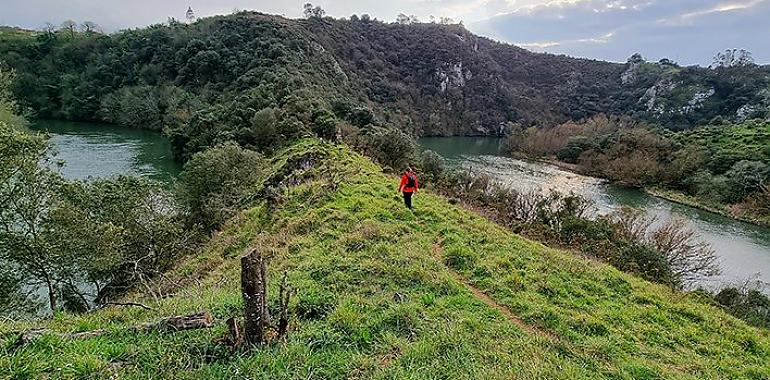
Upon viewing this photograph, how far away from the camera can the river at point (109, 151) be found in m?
44.2

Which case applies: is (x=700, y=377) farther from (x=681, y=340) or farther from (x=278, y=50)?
(x=278, y=50)

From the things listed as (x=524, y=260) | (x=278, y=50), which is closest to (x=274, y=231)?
(x=524, y=260)

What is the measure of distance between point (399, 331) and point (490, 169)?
60.4 meters

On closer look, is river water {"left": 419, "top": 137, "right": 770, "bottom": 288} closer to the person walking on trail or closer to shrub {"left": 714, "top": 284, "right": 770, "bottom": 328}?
shrub {"left": 714, "top": 284, "right": 770, "bottom": 328}

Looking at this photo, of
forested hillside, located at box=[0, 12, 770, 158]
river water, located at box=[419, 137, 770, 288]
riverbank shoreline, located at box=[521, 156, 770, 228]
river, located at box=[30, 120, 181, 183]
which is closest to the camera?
river water, located at box=[419, 137, 770, 288]

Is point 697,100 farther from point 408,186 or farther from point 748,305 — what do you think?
point 408,186

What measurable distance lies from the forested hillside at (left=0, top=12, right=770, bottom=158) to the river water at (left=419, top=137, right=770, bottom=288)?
18.9 m

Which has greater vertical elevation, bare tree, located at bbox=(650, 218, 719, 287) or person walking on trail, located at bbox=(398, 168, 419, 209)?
person walking on trail, located at bbox=(398, 168, 419, 209)

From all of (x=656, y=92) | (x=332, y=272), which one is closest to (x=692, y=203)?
→ (x=332, y=272)

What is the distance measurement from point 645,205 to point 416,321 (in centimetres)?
5143

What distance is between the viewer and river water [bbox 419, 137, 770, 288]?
31906 millimetres

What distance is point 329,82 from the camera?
260ft

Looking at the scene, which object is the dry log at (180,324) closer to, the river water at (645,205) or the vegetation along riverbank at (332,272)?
the vegetation along riverbank at (332,272)

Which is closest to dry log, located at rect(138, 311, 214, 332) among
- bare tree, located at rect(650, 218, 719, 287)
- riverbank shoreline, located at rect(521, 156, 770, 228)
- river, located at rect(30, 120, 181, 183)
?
bare tree, located at rect(650, 218, 719, 287)
